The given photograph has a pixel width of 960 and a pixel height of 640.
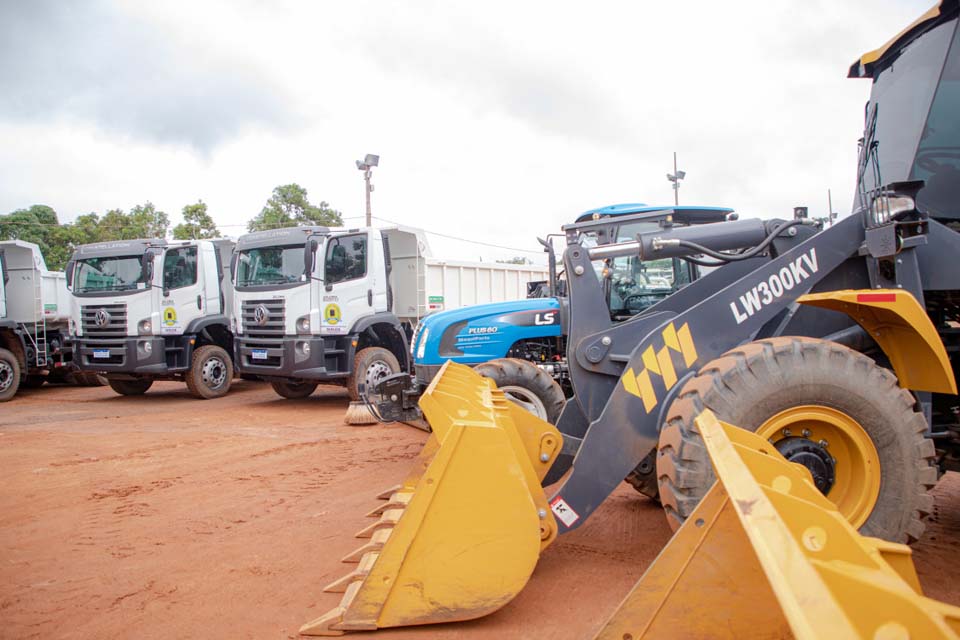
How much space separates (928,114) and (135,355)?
13.4 meters

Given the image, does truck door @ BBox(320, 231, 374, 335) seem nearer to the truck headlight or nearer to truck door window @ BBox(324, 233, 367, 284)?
truck door window @ BBox(324, 233, 367, 284)

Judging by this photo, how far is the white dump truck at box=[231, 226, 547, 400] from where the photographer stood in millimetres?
11953

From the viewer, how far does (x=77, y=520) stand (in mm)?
5473

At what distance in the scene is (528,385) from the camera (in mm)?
6344

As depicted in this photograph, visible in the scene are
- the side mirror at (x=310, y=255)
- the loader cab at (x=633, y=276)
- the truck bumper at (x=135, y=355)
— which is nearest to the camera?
the loader cab at (x=633, y=276)

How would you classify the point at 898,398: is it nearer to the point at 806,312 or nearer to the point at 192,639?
the point at 806,312

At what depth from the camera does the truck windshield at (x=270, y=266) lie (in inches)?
480

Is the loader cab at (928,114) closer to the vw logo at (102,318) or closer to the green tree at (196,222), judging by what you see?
the vw logo at (102,318)

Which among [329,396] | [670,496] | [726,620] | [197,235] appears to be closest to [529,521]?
[670,496]

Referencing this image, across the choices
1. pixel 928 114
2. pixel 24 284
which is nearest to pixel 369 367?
A: pixel 24 284

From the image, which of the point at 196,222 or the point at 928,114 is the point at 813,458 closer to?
the point at 928,114

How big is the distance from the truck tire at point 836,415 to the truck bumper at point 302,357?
30.7ft

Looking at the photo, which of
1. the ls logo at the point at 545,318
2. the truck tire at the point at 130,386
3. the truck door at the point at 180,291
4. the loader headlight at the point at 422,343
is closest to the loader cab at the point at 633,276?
the ls logo at the point at 545,318

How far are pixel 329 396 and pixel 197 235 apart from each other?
18411 millimetres
